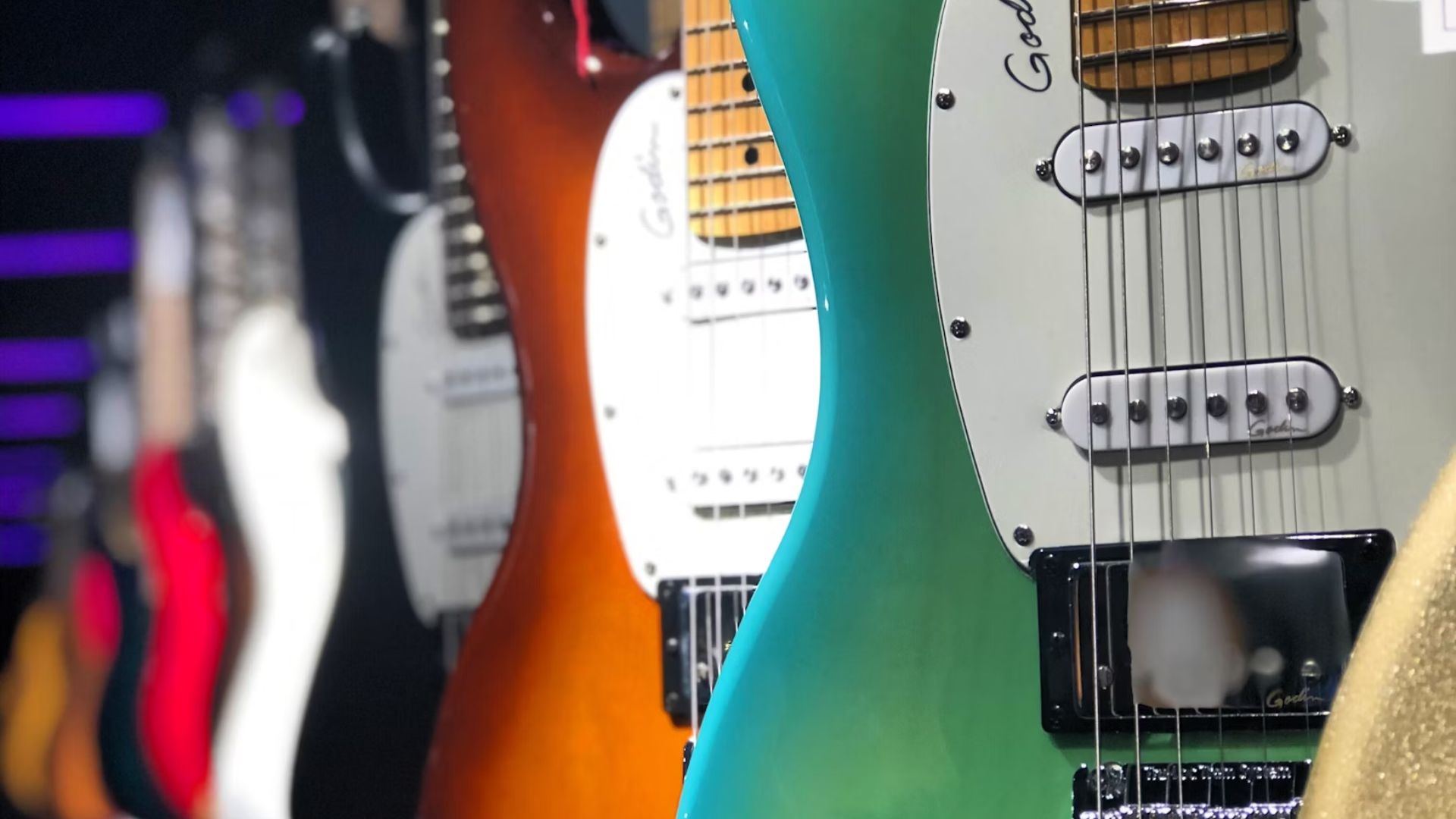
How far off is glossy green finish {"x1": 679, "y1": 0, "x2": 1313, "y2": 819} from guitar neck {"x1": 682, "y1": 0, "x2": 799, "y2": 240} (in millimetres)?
294

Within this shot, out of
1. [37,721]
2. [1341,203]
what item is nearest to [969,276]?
[1341,203]

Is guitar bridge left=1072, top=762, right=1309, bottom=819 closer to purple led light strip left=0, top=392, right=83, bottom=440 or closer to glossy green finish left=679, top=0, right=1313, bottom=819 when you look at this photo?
glossy green finish left=679, top=0, right=1313, bottom=819

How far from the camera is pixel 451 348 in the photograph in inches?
53.7

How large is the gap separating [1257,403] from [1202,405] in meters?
0.03

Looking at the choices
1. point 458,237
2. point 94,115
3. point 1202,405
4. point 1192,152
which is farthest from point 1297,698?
point 94,115

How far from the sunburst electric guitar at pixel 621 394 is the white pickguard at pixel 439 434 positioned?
0.51ft

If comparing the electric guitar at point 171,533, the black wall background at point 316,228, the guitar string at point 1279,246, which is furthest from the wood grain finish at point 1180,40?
the electric guitar at point 171,533

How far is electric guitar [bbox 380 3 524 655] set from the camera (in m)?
1.31

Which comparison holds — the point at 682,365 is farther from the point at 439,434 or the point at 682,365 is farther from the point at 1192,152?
the point at 1192,152

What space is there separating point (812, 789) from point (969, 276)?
28 centimetres

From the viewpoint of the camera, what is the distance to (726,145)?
1.06 m

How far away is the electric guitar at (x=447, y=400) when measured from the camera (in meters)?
1.31

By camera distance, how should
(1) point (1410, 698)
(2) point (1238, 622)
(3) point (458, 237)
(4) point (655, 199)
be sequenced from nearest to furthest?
1. (1) point (1410, 698)
2. (2) point (1238, 622)
3. (4) point (655, 199)
4. (3) point (458, 237)

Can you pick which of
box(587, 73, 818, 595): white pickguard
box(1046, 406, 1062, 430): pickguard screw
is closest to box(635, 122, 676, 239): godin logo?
box(587, 73, 818, 595): white pickguard
